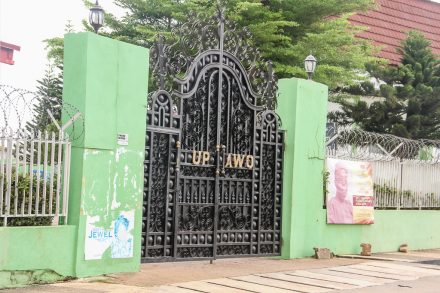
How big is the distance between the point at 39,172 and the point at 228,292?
105 inches

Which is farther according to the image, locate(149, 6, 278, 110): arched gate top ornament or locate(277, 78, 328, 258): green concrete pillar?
locate(277, 78, 328, 258): green concrete pillar

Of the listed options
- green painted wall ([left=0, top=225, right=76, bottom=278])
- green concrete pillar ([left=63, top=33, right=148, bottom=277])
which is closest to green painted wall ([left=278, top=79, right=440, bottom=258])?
green concrete pillar ([left=63, top=33, right=148, bottom=277])

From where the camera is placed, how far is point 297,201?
11406 mm

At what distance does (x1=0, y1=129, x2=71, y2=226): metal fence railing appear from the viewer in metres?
7.60

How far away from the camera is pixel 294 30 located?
17.9 metres

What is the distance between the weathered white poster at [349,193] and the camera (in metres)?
12.2

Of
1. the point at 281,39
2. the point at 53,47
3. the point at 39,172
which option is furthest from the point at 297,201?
the point at 53,47

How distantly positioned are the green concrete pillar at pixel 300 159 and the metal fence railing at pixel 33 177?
14.3ft

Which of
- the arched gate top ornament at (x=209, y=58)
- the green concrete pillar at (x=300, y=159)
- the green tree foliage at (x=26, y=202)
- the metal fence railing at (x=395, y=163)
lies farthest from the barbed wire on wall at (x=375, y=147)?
the green tree foliage at (x=26, y=202)

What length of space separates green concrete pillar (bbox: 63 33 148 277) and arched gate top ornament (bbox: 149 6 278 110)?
71 centimetres

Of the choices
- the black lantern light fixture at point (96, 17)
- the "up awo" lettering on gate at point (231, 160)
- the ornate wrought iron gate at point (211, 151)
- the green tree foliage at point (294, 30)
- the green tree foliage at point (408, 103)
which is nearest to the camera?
the black lantern light fixture at point (96, 17)

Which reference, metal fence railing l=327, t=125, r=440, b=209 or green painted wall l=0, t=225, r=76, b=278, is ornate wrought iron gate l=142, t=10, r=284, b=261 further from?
metal fence railing l=327, t=125, r=440, b=209

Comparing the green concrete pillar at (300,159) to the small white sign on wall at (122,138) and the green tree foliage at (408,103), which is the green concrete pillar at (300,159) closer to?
the small white sign on wall at (122,138)

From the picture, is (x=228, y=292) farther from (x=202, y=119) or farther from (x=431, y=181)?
(x=431, y=181)
